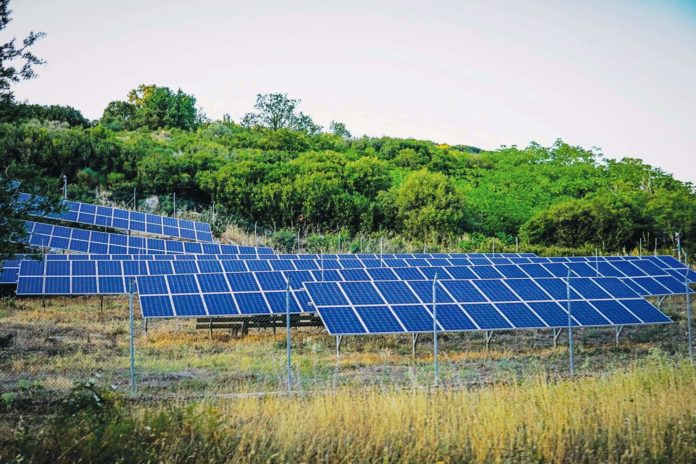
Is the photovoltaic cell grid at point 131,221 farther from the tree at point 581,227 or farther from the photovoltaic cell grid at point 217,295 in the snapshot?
the tree at point 581,227

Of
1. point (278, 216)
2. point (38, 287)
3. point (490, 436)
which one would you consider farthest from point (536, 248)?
point (490, 436)

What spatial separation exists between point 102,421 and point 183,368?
6786mm

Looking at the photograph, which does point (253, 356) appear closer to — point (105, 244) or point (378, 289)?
point (378, 289)

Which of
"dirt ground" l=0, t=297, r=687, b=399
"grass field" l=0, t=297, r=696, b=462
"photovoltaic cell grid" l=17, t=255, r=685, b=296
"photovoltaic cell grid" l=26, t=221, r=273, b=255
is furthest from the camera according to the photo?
"photovoltaic cell grid" l=26, t=221, r=273, b=255

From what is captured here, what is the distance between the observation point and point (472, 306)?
18297 millimetres

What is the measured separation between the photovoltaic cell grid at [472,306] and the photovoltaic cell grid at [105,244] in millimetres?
16579

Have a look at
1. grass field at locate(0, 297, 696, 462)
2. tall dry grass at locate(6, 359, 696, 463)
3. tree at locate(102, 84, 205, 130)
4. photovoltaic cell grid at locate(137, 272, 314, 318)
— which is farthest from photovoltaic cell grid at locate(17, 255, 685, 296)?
tree at locate(102, 84, 205, 130)

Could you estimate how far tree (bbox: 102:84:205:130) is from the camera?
6681 centimetres

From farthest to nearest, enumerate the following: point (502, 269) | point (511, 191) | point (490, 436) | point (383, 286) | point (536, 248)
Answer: point (511, 191) < point (536, 248) < point (502, 269) < point (383, 286) < point (490, 436)

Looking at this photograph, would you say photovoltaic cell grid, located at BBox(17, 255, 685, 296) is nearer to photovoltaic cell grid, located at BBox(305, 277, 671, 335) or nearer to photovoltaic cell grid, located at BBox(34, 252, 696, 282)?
photovoltaic cell grid, located at BBox(34, 252, 696, 282)

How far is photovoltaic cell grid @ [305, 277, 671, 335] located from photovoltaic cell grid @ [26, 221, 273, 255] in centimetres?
1658

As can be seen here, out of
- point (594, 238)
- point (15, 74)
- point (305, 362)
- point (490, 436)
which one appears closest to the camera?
point (490, 436)

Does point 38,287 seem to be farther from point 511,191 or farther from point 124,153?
point 511,191

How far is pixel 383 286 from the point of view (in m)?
19.0
